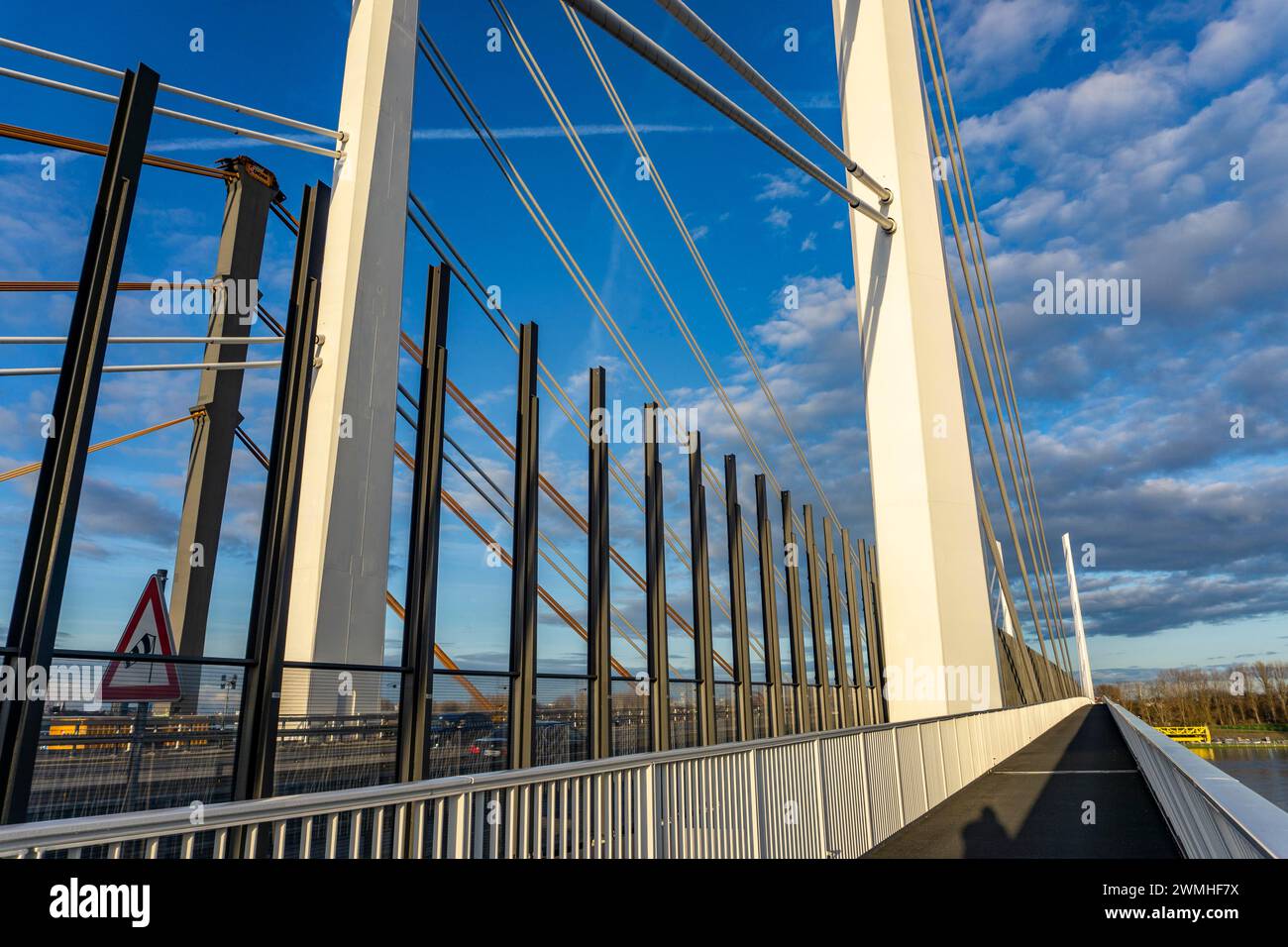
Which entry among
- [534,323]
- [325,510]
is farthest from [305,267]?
[325,510]

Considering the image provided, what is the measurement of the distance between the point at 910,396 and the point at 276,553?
10.8 m

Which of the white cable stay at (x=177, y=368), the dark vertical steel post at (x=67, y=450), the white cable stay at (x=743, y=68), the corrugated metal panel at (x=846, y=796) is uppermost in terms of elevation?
the white cable stay at (x=743, y=68)

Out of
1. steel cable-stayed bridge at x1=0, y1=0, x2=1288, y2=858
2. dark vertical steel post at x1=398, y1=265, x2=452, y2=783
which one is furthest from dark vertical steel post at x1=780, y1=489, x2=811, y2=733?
dark vertical steel post at x1=398, y1=265, x2=452, y2=783

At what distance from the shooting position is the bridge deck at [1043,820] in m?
6.43

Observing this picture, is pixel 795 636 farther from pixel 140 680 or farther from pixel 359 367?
pixel 140 680

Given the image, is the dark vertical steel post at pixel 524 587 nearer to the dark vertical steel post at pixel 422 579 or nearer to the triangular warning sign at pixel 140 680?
the dark vertical steel post at pixel 422 579

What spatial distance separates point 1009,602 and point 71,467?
1880 cm

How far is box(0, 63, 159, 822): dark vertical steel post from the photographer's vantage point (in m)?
3.25

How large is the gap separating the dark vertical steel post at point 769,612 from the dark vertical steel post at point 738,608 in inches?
22.3

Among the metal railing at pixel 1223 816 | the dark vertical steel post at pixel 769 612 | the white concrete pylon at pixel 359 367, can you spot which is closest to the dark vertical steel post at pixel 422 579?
the metal railing at pixel 1223 816

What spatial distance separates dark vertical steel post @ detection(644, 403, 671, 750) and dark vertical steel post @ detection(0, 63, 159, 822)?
6.16 m

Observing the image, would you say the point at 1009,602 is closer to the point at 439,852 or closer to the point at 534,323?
the point at 534,323

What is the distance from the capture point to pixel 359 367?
35.7 ft
